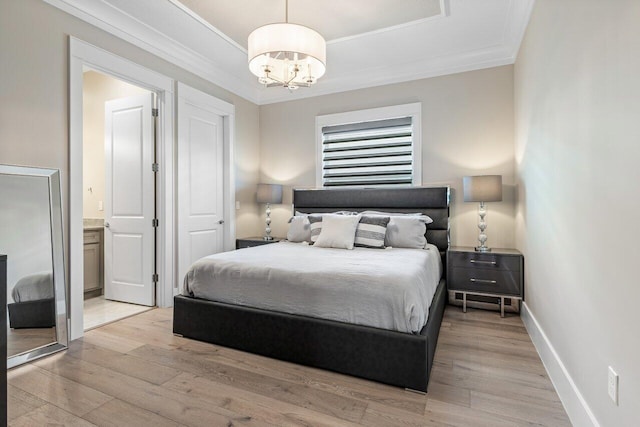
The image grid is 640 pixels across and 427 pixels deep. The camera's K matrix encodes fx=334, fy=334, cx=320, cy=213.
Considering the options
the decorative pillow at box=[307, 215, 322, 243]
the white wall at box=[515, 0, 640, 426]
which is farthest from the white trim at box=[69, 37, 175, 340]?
the white wall at box=[515, 0, 640, 426]

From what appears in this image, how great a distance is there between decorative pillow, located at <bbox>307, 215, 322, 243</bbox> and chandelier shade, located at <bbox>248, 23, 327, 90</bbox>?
1512mm

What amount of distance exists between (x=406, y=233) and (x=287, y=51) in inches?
81.5

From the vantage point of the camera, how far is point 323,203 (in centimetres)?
443

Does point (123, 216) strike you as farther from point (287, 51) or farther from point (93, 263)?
point (287, 51)

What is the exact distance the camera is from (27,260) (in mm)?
2398

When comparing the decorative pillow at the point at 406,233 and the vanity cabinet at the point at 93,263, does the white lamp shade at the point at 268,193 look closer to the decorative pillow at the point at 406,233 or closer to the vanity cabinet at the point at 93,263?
the decorative pillow at the point at 406,233

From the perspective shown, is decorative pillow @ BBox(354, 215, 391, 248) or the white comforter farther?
decorative pillow @ BBox(354, 215, 391, 248)

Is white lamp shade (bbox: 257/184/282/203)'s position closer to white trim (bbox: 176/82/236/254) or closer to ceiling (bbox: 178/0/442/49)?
white trim (bbox: 176/82/236/254)

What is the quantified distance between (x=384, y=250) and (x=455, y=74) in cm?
230

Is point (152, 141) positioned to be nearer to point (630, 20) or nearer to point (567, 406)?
point (630, 20)

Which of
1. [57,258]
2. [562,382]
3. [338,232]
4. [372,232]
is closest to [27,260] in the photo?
[57,258]

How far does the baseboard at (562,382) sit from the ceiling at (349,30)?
2617mm

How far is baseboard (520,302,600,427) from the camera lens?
1.54 metres

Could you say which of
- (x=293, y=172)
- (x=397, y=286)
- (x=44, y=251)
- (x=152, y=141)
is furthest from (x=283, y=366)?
(x=293, y=172)
